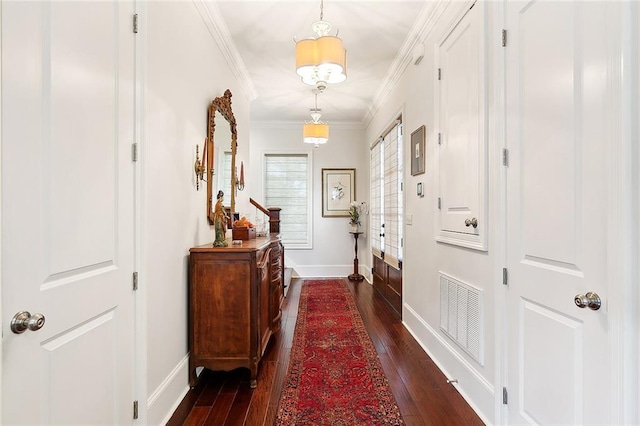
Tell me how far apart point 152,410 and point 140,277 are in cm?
74

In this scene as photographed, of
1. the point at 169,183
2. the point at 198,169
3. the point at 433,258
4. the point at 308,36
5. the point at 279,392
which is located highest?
the point at 308,36

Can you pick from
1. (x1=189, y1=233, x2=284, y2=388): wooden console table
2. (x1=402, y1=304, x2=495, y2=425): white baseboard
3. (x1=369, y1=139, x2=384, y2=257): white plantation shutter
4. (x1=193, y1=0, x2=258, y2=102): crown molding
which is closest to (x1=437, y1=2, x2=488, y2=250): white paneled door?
(x1=402, y1=304, x2=495, y2=425): white baseboard

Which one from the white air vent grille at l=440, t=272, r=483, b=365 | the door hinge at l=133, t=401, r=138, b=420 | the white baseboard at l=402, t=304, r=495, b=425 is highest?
the white air vent grille at l=440, t=272, r=483, b=365

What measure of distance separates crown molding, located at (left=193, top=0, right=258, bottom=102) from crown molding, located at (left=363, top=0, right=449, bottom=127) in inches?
69.1

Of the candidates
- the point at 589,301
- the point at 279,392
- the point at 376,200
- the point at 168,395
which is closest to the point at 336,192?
the point at 376,200

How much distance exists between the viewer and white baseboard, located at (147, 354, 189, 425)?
1795 mm

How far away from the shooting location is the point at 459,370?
7.59 ft

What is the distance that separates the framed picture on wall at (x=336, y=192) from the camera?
6426mm

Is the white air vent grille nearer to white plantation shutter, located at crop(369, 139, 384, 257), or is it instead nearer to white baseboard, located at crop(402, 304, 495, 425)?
white baseboard, located at crop(402, 304, 495, 425)

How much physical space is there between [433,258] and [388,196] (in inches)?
73.1

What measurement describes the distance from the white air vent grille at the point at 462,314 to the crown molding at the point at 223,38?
2.84 metres

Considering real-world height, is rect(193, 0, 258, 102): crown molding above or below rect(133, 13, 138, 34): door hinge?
above

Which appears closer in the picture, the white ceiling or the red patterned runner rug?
Answer: the red patterned runner rug

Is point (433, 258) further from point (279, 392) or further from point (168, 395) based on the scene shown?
point (168, 395)
